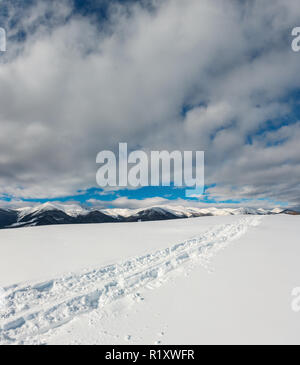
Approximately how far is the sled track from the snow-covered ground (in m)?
0.02

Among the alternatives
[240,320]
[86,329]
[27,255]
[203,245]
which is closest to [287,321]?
[240,320]

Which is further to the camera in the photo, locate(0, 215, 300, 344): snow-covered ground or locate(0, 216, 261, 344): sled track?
locate(0, 216, 261, 344): sled track

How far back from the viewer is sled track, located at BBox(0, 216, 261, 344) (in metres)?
4.27

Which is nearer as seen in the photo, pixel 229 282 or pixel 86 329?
pixel 86 329

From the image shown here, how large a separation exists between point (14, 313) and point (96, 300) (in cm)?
205

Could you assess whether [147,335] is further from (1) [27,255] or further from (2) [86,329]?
(1) [27,255]

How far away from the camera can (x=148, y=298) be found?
17.7 feet

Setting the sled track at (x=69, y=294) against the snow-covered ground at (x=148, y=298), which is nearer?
the snow-covered ground at (x=148, y=298)

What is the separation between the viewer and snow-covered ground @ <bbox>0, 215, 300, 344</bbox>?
3.94 meters

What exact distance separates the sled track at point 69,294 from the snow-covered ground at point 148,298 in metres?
0.02

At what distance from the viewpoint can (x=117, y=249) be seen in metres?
10.4

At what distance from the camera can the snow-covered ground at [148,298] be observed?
3.94 m
